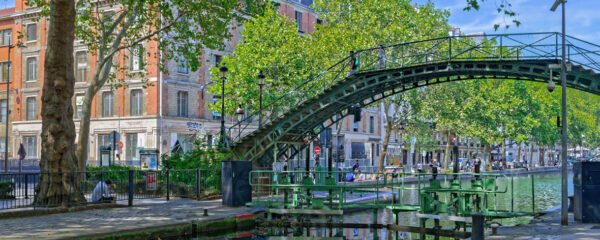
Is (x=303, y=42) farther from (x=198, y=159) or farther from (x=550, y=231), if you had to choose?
(x=550, y=231)

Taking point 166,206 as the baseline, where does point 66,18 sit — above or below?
above

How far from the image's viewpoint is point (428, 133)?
5638 centimetres

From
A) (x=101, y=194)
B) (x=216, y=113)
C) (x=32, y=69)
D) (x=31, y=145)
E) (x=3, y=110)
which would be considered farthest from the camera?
(x=3, y=110)

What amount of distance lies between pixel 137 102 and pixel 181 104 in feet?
11.4

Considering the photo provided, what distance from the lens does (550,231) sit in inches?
613

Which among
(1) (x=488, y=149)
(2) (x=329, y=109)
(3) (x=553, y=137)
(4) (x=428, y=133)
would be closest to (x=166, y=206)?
(2) (x=329, y=109)

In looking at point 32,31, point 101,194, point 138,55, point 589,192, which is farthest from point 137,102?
point 589,192

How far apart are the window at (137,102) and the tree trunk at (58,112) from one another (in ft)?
91.9

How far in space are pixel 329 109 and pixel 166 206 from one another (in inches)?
389

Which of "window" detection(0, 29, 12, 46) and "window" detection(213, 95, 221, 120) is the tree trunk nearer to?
"window" detection(213, 95, 221, 120)

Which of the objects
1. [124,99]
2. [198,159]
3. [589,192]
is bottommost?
[589,192]

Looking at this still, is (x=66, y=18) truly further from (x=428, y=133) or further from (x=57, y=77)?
(x=428, y=133)

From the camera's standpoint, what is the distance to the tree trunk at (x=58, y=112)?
1828 centimetres

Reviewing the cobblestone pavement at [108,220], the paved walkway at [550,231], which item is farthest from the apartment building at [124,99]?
the paved walkway at [550,231]
